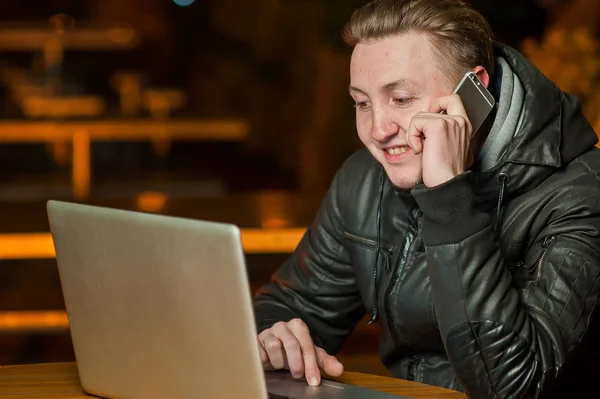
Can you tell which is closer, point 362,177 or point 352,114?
point 362,177

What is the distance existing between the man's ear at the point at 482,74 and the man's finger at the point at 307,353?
19.9 inches

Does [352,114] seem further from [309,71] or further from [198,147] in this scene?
[198,147]

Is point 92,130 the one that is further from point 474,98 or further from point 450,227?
point 450,227

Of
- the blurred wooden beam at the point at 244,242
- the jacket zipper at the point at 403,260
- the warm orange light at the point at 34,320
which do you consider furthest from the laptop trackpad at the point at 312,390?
the warm orange light at the point at 34,320

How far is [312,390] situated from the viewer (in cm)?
144

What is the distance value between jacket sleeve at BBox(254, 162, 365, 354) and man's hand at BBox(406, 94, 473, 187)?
374 mm

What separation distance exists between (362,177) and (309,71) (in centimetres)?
629

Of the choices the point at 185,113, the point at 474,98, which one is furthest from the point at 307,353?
the point at 185,113

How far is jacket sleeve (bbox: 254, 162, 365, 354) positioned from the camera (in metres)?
1.92

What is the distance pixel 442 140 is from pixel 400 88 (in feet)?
0.44

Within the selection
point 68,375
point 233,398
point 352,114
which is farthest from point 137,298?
point 352,114

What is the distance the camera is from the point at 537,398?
1.50 metres

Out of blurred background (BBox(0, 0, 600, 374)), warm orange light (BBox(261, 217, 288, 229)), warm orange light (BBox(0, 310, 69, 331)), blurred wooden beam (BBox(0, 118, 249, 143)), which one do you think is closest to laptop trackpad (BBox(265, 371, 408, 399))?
blurred background (BBox(0, 0, 600, 374))

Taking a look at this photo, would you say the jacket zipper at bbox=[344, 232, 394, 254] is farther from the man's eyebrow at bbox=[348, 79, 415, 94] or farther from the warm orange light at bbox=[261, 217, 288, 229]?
the warm orange light at bbox=[261, 217, 288, 229]
